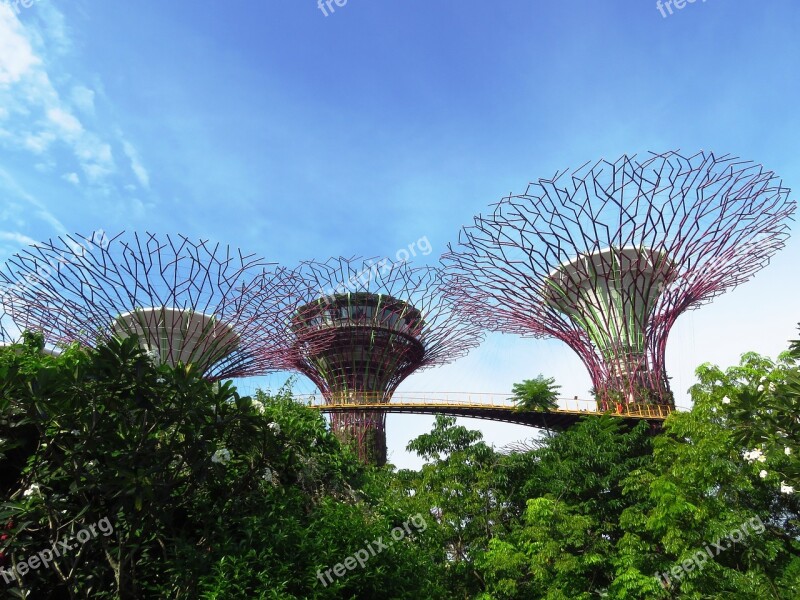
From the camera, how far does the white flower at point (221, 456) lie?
6520 mm

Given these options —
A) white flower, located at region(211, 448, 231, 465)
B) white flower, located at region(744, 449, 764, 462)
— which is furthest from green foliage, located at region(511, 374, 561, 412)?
white flower, located at region(211, 448, 231, 465)

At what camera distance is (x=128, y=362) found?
6.09 meters

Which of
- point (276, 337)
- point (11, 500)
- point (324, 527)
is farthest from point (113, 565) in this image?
point (276, 337)

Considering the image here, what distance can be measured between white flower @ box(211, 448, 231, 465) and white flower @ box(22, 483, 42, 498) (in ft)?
5.46

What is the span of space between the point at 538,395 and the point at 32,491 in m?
25.5

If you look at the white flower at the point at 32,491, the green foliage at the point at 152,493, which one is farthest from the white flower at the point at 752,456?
the white flower at the point at 32,491

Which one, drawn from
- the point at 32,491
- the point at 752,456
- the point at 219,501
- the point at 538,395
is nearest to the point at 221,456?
the point at 219,501

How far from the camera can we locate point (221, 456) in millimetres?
6625

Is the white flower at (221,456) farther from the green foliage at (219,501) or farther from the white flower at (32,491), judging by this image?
the white flower at (32,491)

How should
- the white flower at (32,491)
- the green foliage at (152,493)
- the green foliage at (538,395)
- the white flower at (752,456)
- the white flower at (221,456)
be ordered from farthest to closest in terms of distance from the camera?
the green foliage at (538,395) < the white flower at (752,456) < the white flower at (221,456) < the white flower at (32,491) < the green foliage at (152,493)

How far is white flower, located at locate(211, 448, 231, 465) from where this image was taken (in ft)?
21.4

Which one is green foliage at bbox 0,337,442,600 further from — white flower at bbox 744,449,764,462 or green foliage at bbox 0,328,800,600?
white flower at bbox 744,449,764,462

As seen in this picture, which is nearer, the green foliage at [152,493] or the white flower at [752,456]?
the green foliage at [152,493]

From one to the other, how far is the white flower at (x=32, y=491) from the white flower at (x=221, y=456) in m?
1.66
